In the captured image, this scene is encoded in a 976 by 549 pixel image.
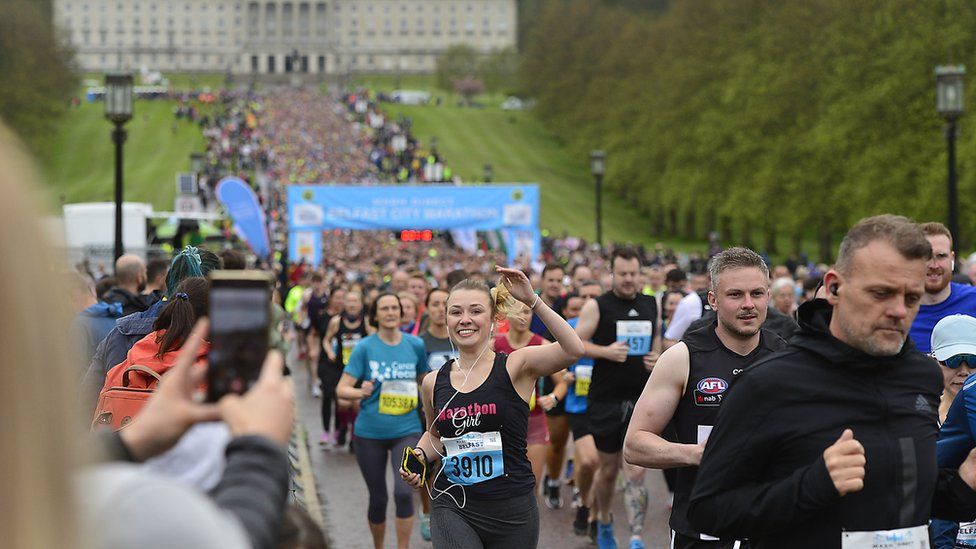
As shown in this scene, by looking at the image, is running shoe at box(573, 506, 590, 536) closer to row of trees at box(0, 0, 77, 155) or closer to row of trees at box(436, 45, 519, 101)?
row of trees at box(0, 0, 77, 155)

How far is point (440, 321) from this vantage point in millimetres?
11297

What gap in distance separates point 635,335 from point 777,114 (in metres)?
40.2

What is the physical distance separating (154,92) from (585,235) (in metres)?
52.5

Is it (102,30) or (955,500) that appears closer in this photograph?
(955,500)

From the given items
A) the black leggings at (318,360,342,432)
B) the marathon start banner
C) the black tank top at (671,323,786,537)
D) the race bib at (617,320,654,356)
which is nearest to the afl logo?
the black tank top at (671,323,786,537)

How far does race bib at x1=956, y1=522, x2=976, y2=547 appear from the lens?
5.45 metres

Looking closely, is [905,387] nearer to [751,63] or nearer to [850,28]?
[850,28]

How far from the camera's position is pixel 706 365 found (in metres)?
5.85

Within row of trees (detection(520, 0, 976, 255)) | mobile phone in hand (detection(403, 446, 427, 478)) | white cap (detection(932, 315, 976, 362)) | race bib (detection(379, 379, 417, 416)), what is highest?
row of trees (detection(520, 0, 976, 255))

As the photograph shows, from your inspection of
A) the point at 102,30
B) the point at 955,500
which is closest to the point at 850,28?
the point at 955,500

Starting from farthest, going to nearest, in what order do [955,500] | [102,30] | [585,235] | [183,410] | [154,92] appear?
[102,30], [154,92], [585,235], [955,500], [183,410]

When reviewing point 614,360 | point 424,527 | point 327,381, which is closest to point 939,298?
point 614,360

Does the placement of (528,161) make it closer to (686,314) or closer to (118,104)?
(118,104)

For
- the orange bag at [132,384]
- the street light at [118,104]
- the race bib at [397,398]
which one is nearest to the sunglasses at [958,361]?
the orange bag at [132,384]
